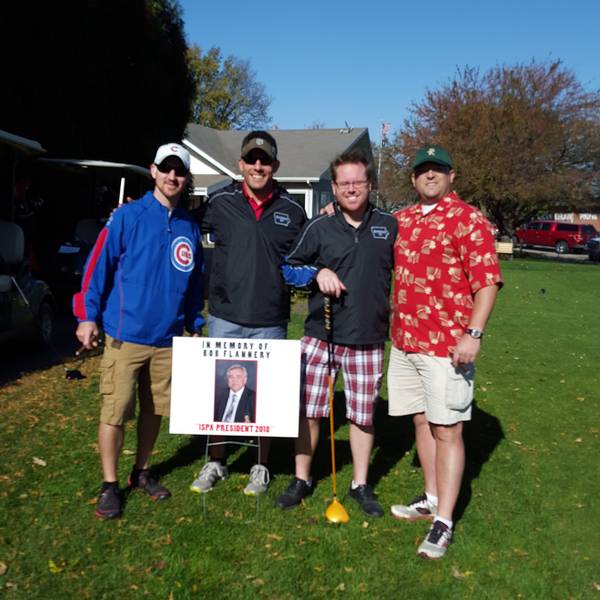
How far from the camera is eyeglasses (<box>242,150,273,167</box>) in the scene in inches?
155

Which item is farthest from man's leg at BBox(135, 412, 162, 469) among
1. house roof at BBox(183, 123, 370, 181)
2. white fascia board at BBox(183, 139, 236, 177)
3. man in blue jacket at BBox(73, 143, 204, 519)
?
white fascia board at BBox(183, 139, 236, 177)

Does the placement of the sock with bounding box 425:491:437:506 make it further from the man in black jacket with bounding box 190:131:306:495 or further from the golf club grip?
the man in black jacket with bounding box 190:131:306:495

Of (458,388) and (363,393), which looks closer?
(458,388)

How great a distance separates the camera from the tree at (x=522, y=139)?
3297 cm

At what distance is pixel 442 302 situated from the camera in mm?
3621

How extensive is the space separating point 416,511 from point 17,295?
5.37m

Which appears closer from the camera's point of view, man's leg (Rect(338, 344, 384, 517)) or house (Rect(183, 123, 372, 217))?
man's leg (Rect(338, 344, 384, 517))

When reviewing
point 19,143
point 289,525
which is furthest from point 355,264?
point 19,143

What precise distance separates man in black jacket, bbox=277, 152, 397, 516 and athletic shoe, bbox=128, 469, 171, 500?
0.77 metres

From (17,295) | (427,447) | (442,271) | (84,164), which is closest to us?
(442,271)

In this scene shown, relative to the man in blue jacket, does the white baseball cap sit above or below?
above

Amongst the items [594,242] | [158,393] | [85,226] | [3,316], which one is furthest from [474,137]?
[158,393]

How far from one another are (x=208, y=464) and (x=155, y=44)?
12477mm

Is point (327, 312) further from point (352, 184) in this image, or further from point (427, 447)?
point (427, 447)
